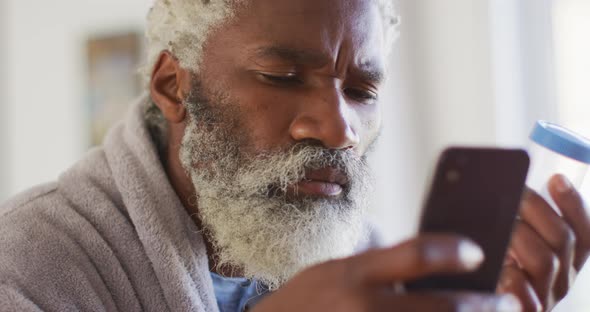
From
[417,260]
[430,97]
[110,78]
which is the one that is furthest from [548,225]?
[110,78]

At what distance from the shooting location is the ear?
0.95 meters

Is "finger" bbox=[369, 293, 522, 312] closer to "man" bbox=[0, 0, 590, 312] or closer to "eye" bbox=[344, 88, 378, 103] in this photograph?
"man" bbox=[0, 0, 590, 312]

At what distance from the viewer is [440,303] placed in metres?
0.42

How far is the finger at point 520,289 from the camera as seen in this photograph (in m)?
0.68

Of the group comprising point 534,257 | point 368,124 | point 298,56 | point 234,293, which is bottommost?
point 234,293

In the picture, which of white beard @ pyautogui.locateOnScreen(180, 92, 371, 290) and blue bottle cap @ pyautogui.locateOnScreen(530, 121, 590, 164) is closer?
blue bottle cap @ pyautogui.locateOnScreen(530, 121, 590, 164)

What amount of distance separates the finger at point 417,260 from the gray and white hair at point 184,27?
21.0 inches

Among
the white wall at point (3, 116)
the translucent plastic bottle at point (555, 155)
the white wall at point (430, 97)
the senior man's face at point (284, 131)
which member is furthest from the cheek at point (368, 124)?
the white wall at point (3, 116)

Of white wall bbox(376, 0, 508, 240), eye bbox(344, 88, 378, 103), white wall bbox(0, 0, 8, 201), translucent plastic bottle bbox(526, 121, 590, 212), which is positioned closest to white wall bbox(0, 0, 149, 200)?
white wall bbox(0, 0, 8, 201)

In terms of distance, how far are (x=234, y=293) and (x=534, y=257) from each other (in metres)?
0.45

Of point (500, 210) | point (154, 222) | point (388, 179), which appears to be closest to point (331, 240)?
point (154, 222)

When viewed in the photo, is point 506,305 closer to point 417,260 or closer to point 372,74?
point 417,260

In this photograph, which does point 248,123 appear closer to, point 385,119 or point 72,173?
point 72,173

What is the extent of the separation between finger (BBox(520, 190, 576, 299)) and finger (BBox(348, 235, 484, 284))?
0.30 metres
